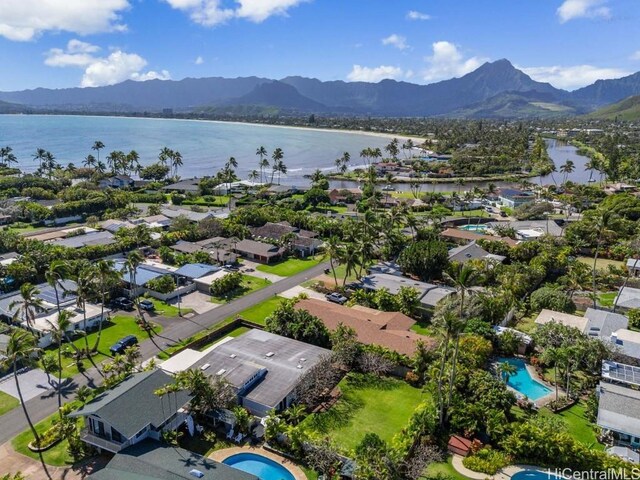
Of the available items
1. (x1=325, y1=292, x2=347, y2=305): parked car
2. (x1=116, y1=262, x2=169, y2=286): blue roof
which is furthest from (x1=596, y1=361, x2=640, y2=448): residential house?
(x1=116, y1=262, x2=169, y2=286): blue roof

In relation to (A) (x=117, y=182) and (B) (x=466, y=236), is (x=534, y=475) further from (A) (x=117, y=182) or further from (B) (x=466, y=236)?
(A) (x=117, y=182)

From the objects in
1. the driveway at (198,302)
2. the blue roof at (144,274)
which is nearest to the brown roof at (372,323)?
the driveway at (198,302)

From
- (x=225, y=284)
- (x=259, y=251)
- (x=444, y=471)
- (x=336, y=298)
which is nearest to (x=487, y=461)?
(x=444, y=471)

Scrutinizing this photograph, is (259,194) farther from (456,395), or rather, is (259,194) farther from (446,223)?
(456,395)

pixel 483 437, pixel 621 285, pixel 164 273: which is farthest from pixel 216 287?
pixel 621 285

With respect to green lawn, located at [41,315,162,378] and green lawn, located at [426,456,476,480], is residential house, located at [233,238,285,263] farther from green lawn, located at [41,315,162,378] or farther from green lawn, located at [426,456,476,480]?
green lawn, located at [426,456,476,480]

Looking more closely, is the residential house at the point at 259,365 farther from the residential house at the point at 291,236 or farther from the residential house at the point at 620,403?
the residential house at the point at 291,236
